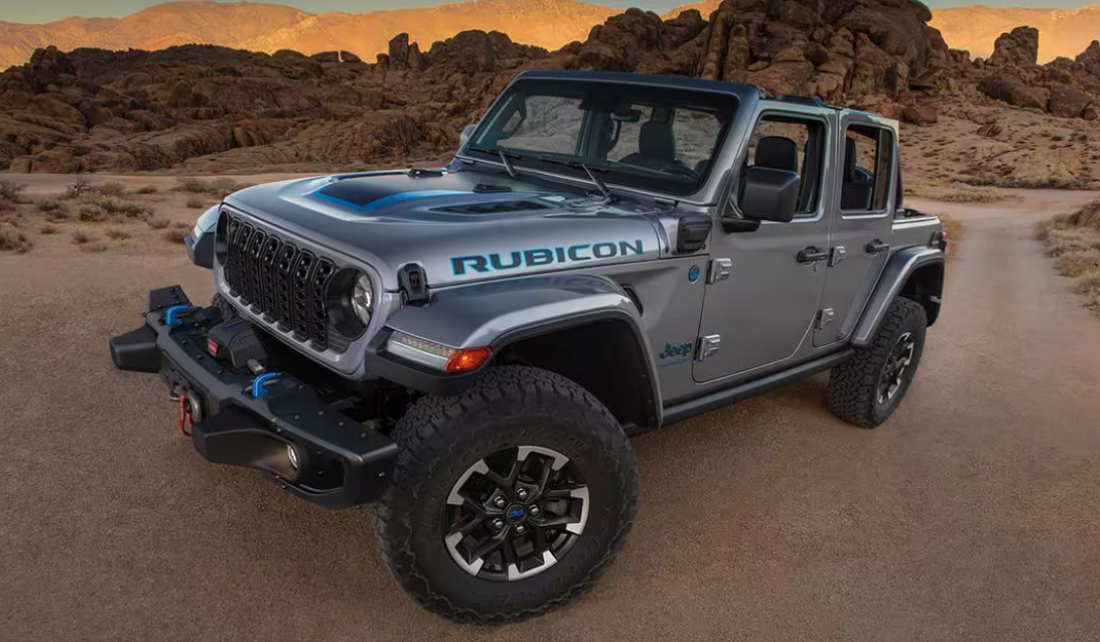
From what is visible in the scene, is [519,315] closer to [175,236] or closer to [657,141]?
[657,141]

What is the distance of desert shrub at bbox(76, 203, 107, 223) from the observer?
11578mm

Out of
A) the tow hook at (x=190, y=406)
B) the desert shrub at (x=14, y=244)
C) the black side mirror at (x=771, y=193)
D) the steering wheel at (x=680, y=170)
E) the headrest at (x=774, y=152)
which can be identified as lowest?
the desert shrub at (x=14, y=244)

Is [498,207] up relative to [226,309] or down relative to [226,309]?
up

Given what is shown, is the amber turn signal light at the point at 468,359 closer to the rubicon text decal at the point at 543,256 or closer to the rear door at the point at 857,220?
the rubicon text decal at the point at 543,256

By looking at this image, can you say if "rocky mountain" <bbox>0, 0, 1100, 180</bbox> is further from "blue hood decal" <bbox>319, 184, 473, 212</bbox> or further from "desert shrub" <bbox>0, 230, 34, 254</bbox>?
"blue hood decal" <bbox>319, 184, 473, 212</bbox>

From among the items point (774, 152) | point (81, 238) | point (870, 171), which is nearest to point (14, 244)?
point (81, 238)

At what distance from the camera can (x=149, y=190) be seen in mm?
15766

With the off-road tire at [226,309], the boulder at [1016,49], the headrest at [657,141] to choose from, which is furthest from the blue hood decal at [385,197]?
Answer: the boulder at [1016,49]

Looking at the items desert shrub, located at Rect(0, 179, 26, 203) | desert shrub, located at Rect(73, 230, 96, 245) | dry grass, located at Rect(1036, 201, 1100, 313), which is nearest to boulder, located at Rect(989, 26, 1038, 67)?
dry grass, located at Rect(1036, 201, 1100, 313)

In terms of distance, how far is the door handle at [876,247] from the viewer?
4473 mm

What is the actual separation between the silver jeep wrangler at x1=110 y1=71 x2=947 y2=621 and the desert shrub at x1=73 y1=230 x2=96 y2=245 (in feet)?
23.1

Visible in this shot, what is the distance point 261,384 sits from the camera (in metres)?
2.74

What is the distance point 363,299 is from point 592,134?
5.58ft

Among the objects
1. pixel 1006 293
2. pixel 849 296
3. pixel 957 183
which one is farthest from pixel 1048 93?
pixel 849 296
